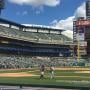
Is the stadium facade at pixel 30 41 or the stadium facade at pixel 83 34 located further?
the stadium facade at pixel 83 34

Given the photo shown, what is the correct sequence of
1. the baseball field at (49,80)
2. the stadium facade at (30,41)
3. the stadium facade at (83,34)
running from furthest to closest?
the stadium facade at (83,34), the stadium facade at (30,41), the baseball field at (49,80)

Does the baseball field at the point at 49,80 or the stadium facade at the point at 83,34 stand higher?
the stadium facade at the point at 83,34

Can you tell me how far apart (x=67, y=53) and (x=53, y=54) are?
8.88 m

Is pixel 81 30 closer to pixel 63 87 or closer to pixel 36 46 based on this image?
pixel 36 46

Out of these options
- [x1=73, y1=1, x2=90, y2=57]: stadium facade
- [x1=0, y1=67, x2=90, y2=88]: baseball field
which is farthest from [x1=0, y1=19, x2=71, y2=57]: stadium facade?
[x1=0, y1=67, x2=90, y2=88]: baseball field

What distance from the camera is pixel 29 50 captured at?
5007 inches

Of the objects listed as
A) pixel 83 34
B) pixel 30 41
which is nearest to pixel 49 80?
pixel 30 41

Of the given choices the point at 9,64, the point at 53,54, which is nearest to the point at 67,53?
the point at 53,54

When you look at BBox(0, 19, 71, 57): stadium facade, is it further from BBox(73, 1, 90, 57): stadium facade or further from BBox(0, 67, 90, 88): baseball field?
BBox(0, 67, 90, 88): baseball field

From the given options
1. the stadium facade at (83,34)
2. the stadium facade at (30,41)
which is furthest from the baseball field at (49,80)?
the stadium facade at (83,34)

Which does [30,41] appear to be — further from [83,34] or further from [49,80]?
[49,80]

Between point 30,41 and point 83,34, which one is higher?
point 83,34

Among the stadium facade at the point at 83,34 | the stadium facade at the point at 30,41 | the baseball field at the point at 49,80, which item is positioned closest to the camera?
the baseball field at the point at 49,80

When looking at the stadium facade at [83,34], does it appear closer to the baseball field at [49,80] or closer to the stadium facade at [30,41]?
the stadium facade at [30,41]
